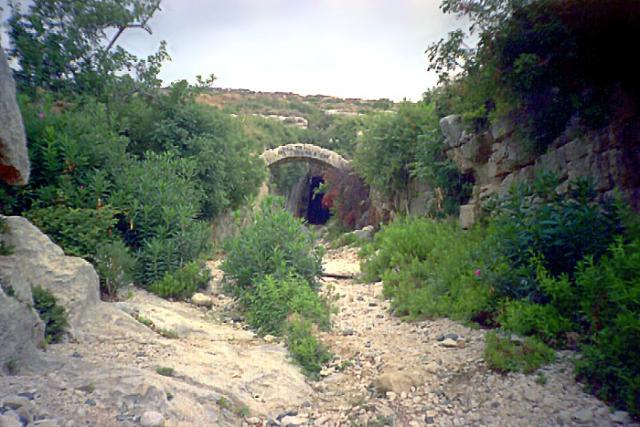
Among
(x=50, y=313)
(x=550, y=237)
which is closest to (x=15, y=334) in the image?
(x=50, y=313)

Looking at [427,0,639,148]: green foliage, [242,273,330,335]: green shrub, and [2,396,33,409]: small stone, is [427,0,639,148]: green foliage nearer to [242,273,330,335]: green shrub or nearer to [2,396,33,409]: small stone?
[242,273,330,335]: green shrub

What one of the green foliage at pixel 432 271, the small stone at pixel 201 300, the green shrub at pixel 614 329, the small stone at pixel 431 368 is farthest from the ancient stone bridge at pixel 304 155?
the green shrub at pixel 614 329

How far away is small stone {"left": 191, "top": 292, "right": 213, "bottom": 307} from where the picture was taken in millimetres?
6387

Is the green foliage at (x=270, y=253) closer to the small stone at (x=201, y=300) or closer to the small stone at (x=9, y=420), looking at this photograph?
the small stone at (x=201, y=300)

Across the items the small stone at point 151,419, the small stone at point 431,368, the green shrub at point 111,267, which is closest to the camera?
the small stone at point 151,419

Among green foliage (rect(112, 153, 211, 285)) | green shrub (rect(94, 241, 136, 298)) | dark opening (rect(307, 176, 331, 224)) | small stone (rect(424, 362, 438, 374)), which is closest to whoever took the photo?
small stone (rect(424, 362, 438, 374))

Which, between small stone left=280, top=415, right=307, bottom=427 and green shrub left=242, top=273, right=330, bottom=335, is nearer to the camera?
small stone left=280, top=415, right=307, bottom=427

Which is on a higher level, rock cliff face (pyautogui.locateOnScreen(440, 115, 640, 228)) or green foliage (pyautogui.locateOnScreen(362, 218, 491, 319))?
rock cliff face (pyautogui.locateOnScreen(440, 115, 640, 228))

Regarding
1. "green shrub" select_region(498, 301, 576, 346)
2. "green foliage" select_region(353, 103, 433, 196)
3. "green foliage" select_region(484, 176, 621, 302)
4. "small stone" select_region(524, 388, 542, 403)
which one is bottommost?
"small stone" select_region(524, 388, 542, 403)

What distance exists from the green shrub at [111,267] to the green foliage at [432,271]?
3334 millimetres

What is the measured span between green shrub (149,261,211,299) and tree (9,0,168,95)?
20.2ft

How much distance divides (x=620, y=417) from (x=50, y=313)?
13.7 feet

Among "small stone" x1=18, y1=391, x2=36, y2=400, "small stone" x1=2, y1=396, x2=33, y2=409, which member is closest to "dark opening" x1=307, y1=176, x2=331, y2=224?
"small stone" x1=18, y1=391, x2=36, y2=400

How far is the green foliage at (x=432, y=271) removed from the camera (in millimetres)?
5281
